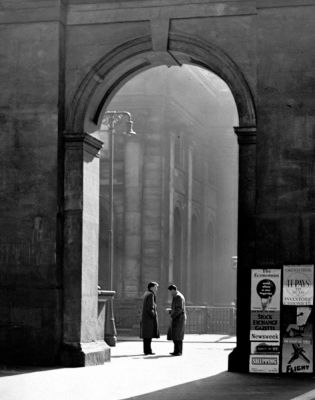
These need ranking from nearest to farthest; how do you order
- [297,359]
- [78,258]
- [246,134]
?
[297,359]
[246,134]
[78,258]

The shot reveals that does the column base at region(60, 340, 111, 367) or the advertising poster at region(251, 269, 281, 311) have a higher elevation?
the advertising poster at region(251, 269, 281, 311)

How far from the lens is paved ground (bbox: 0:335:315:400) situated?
47.3 ft

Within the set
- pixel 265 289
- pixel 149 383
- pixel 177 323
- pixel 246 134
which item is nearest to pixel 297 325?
pixel 265 289

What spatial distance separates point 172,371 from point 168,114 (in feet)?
88.1

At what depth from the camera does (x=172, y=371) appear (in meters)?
19.4

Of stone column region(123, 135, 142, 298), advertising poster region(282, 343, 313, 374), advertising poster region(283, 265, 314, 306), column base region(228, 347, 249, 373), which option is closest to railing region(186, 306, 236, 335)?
stone column region(123, 135, 142, 298)

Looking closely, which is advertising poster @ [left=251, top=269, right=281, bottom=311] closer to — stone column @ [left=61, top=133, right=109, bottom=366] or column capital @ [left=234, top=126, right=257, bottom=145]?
column capital @ [left=234, top=126, right=257, bottom=145]

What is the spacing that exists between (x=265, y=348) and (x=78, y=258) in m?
3.67

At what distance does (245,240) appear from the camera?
1902cm

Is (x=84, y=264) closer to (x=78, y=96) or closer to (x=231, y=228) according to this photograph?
(x=78, y=96)

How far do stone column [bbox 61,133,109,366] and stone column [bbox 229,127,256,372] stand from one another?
8.71 feet

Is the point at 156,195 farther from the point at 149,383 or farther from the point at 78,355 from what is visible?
the point at 149,383

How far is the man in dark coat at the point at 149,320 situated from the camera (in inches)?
972

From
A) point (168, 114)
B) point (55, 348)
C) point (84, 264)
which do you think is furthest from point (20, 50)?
point (168, 114)
